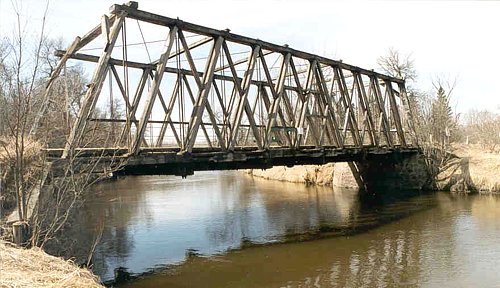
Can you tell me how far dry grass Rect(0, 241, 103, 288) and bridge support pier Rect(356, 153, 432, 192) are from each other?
25851 millimetres

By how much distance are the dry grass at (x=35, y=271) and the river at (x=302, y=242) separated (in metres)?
3.84

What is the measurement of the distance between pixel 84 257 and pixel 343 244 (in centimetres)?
888

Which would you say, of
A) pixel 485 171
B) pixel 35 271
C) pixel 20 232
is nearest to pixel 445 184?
pixel 485 171

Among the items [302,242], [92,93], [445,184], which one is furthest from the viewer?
[445,184]

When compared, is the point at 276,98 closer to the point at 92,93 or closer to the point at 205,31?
the point at 205,31

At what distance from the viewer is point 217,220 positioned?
21281 millimetres

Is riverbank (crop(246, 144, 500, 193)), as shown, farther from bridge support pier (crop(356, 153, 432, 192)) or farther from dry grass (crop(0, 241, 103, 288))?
dry grass (crop(0, 241, 103, 288))

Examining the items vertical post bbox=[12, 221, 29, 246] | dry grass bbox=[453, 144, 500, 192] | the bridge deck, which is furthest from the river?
vertical post bbox=[12, 221, 29, 246]

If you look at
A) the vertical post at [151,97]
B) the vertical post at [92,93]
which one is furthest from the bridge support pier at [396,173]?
the vertical post at [92,93]

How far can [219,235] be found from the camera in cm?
1784

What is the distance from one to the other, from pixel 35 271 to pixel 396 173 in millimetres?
29946

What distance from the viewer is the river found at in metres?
12.0

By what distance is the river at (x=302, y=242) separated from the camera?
11984 mm

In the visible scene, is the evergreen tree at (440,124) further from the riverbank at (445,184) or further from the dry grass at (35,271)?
the dry grass at (35,271)
